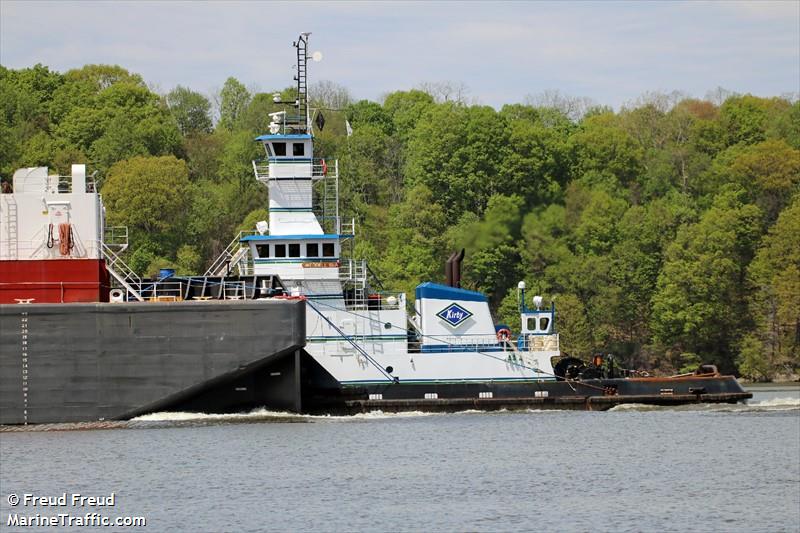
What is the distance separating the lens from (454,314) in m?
46.1

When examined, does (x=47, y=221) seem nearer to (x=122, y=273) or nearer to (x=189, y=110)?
(x=122, y=273)

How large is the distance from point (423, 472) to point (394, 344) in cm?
1162

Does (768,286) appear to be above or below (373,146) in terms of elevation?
below

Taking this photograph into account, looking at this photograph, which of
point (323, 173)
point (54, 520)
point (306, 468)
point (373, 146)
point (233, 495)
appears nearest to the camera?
point (54, 520)

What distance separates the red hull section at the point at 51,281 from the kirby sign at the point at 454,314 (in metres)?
10.3

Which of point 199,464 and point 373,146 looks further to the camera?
point 373,146

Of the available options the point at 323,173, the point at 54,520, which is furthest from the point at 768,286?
the point at 54,520

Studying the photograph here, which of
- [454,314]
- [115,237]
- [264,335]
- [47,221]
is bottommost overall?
[264,335]

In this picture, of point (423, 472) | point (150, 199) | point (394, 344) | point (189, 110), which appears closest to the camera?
point (423, 472)

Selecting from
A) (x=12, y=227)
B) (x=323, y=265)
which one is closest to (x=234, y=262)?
(x=323, y=265)

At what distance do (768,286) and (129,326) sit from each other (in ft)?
133

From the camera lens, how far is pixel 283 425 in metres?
41.7

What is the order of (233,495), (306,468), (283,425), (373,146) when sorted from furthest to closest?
(373,146)
(283,425)
(306,468)
(233,495)

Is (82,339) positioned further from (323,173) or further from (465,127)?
(465,127)
